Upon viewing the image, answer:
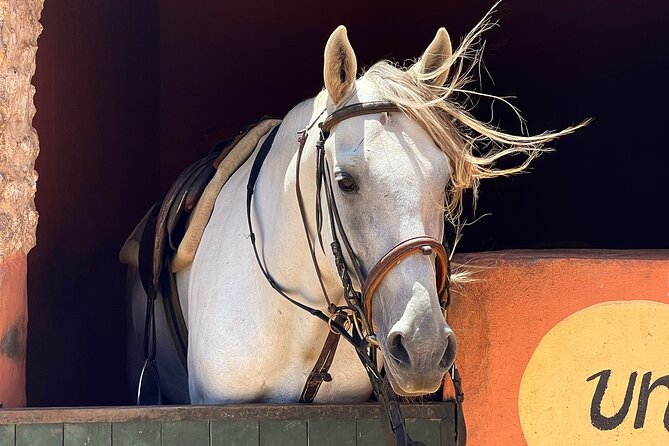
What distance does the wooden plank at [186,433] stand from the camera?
2.62 meters

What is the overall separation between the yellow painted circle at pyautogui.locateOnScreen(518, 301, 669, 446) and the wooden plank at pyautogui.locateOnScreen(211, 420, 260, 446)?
0.78 m

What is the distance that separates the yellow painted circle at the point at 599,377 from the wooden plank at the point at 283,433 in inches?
25.8

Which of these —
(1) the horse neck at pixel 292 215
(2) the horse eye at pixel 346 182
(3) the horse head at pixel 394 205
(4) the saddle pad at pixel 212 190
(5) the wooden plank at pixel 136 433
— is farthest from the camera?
(4) the saddle pad at pixel 212 190

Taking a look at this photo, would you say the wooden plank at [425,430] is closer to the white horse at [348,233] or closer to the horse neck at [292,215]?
the white horse at [348,233]

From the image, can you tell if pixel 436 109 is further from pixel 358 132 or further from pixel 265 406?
pixel 265 406

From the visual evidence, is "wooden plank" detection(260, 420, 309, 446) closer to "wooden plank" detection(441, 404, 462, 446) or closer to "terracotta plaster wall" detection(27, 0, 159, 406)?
"wooden plank" detection(441, 404, 462, 446)

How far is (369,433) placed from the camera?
2.66 m

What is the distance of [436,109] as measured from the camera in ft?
7.92

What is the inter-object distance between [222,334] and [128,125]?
8.69 ft

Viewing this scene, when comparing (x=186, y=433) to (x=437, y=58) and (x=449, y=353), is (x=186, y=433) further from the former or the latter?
(x=437, y=58)

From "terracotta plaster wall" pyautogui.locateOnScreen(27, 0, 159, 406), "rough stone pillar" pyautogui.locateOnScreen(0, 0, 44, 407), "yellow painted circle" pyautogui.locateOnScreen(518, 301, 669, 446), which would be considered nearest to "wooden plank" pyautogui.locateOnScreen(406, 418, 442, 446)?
"yellow painted circle" pyautogui.locateOnScreen(518, 301, 669, 446)

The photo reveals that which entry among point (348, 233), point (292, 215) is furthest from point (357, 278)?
point (292, 215)

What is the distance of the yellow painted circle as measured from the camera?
2.78 meters

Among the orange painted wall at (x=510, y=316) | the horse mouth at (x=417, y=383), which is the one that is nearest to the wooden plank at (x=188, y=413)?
the orange painted wall at (x=510, y=316)
